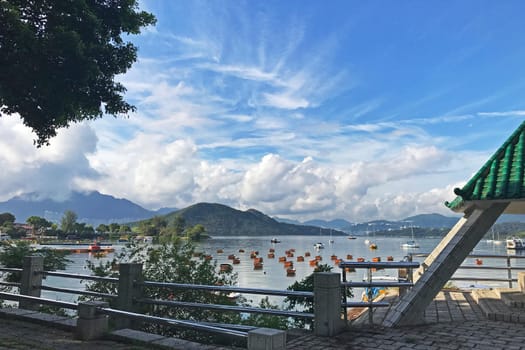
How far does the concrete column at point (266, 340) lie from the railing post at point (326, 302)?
2372 mm

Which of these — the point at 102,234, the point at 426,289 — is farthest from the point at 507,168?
the point at 102,234

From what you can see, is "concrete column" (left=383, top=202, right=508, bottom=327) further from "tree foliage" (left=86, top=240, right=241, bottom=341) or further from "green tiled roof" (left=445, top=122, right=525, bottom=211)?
"tree foliage" (left=86, top=240, right=241, bottom=341)

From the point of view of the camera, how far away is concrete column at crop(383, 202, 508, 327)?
7146 millimetres

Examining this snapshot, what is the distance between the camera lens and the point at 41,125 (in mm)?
10477

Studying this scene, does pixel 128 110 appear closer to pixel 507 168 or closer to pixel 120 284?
pixel 120 284

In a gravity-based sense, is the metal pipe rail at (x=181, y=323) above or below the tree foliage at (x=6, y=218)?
below

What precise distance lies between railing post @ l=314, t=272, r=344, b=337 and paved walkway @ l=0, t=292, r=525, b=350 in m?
0.18

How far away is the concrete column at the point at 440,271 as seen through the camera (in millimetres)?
7146

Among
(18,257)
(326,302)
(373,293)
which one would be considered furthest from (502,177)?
(18,257)

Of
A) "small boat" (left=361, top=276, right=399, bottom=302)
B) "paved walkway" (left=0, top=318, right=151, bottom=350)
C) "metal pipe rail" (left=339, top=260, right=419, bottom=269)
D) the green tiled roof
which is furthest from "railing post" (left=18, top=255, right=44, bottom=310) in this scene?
the green tiled roof

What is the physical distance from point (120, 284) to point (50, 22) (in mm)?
6599

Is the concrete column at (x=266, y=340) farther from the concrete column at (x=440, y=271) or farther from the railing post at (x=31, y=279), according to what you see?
the railing post at (x=31, y=279)

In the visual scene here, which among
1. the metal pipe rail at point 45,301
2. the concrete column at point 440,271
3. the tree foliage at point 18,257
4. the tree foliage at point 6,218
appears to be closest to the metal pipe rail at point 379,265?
the concrete column at point 440,271

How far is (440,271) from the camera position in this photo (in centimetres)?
747
